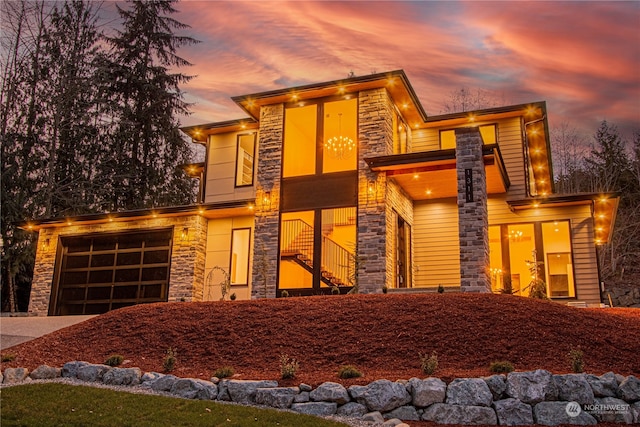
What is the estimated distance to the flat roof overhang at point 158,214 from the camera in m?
16.2

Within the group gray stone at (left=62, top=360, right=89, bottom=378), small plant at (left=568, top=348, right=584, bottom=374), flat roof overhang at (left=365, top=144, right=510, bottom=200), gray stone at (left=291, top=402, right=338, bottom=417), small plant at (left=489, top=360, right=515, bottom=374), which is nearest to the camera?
gray stone at (left=291, top=402, right=338, bottom=417)

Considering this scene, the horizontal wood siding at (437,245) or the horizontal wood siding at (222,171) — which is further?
the horizontal wood siding at (222,171)

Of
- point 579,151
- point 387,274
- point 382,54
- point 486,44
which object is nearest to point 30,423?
point 387,274

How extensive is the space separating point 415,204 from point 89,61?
63.0ft

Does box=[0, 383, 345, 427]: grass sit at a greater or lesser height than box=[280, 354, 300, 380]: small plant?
lesser

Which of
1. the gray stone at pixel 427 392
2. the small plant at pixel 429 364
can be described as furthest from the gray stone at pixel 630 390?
the small plant at pixel 429 364

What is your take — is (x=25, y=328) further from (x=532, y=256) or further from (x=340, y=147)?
(x=532, y=256)

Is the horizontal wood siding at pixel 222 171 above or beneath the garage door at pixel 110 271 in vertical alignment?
above

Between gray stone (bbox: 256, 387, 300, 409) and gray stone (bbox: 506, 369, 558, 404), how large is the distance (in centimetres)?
267

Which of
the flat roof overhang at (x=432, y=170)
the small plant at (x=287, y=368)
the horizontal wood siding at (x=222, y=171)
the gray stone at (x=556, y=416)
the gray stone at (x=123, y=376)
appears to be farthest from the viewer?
the horizontal wood siding at (x=222, y=171)

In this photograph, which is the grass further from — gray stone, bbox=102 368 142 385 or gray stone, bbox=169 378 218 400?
gray stone, bbox=102 368 142 385

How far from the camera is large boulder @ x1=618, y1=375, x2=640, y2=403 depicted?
6469mm

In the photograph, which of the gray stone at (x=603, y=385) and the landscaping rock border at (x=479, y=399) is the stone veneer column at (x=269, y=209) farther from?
the gray stone at (x=603, y=385)

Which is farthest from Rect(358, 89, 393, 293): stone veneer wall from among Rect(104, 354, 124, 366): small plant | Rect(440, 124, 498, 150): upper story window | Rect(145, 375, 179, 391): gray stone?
Rect(145, 375, 179, 391): gray stone
